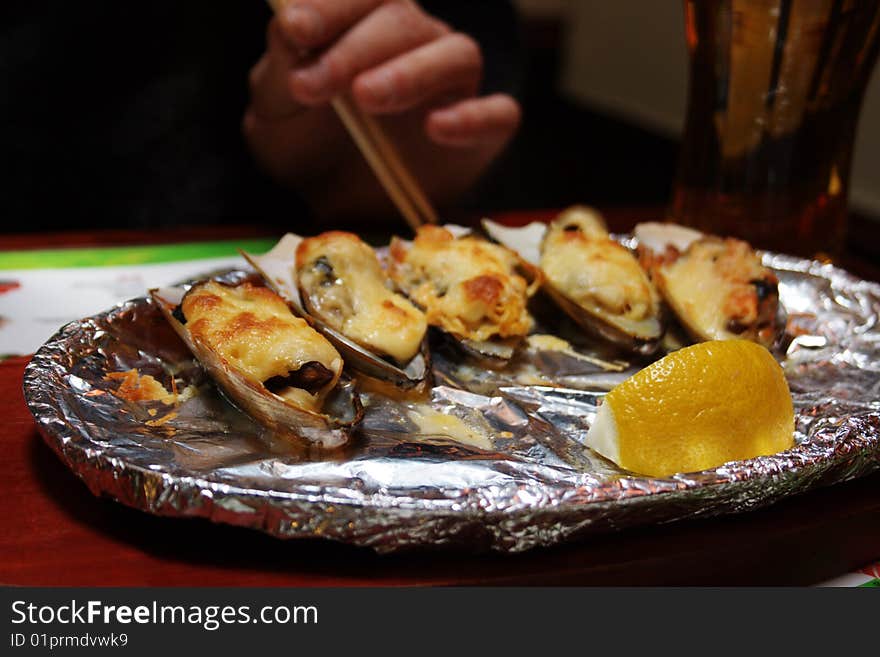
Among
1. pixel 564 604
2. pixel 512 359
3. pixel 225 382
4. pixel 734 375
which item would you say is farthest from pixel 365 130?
pixel 564 604

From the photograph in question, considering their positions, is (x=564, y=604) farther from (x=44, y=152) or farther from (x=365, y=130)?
(x=44, y=152)

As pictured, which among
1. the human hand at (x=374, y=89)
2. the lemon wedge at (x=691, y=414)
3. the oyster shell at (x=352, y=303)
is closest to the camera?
the lemon wedge at (x=691, y=414)

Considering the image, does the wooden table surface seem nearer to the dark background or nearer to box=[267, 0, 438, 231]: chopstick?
box=[267, 0, 438, 231]: chopstick

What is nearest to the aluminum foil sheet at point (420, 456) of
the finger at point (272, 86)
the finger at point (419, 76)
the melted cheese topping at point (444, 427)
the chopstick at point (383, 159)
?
the melted cheese topping at point (444, 427)

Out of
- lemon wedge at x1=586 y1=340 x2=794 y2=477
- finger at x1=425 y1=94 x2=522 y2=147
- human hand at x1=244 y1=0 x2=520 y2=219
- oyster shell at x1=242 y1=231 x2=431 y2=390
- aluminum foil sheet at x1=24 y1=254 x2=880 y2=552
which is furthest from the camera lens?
finger at x1=425 y1=94 x2=522 y2=147

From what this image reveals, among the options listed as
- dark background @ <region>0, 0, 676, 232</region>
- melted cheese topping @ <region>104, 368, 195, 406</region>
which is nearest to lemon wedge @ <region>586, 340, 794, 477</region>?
melted cheese topping @ <region>104, 368, 195, 406</region>

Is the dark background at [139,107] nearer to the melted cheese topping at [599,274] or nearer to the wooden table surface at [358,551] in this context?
the melted cheese topping at [599,274]
